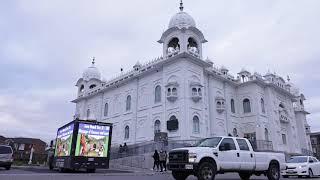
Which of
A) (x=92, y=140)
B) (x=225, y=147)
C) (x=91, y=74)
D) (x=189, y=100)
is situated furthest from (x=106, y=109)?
(x=225, y=147)

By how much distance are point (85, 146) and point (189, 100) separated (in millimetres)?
16258

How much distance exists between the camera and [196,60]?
35.3m

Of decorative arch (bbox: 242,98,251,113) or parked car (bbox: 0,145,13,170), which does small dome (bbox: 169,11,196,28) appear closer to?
decorative arch (bbox: 242,98,251,113)

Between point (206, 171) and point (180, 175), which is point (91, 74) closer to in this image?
point (180, 175)

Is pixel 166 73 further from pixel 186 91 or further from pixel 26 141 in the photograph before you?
pixel 26 141

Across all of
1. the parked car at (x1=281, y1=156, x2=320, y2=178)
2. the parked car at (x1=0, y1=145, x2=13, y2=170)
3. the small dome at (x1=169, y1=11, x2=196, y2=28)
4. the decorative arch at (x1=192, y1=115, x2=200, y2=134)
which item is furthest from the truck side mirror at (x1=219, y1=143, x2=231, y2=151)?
the small dome at (x1=169, y1=11, x2=196, y2=28)

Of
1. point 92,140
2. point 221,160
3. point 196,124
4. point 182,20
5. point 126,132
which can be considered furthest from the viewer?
point 126,132

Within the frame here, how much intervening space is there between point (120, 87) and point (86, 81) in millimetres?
10153

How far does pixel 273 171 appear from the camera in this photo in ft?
47.9

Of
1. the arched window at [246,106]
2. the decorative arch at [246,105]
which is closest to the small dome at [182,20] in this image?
the decorative arch at [246,105]

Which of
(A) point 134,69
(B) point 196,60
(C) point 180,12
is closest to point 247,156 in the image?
(B) point 196,60

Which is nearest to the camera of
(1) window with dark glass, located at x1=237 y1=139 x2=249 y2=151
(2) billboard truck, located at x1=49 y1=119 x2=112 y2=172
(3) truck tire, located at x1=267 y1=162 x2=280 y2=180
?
(1) window with dark glass, located at x1=237 y1=139 x2=249 y2=151

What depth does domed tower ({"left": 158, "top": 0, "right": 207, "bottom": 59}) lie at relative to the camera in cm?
3591

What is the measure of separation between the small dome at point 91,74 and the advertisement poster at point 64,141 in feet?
96.1
